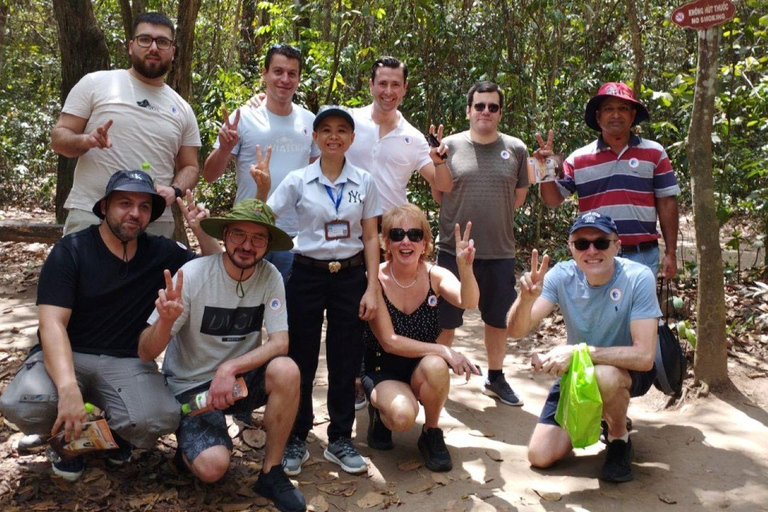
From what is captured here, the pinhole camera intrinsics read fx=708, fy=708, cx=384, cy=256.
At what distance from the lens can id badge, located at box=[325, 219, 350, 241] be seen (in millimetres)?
3912

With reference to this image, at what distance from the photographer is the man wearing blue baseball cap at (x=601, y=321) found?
151 inches

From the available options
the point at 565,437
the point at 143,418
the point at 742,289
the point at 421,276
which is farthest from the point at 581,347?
the point at 742,289

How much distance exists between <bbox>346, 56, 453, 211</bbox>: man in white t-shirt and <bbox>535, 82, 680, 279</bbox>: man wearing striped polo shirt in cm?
99

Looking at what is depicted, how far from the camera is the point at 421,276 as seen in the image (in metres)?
4.32

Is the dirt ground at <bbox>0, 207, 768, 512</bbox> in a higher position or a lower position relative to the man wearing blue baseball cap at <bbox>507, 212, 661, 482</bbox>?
lower

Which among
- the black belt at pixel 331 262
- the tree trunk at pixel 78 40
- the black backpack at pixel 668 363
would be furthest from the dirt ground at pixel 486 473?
the tree trunk at pixel 78 40

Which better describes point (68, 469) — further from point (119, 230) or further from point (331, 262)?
point (331, 262)

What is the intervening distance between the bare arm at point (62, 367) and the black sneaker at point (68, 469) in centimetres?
30

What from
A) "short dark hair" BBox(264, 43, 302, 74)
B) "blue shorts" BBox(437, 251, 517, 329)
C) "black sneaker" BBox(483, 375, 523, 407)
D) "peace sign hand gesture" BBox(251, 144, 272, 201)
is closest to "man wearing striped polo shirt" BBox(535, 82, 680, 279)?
"blue shorts" BBox(437, 251, 517, 329)

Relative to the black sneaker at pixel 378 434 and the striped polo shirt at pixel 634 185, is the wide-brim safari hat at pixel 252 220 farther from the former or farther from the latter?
the striped polo shirt at pixel 634 185

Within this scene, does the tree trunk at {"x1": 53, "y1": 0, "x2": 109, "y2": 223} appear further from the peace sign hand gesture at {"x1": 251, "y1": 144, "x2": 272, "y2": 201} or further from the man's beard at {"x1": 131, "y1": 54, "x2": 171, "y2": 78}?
the peace sign hand gesture at {"x1": 251, "y1": 144, "x2": 272, "y2": 201}

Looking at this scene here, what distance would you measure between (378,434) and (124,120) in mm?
2385

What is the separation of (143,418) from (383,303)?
1435 mm

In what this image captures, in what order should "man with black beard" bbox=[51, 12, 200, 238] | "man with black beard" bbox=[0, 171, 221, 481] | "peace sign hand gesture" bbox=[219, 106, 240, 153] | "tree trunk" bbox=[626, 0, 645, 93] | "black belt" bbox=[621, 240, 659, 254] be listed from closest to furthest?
"man with black beard" bbox=[0, 171, 221, 481] → "man with black beard" bbox=[51, 12, 200, 238] → "peace sign hand gesture" bbox=[219, 106, 240, 153] → "black belt" bbox=[621, 240, 659, 254] → "tree trunk" bbox=[626, 0, 645, 93]
